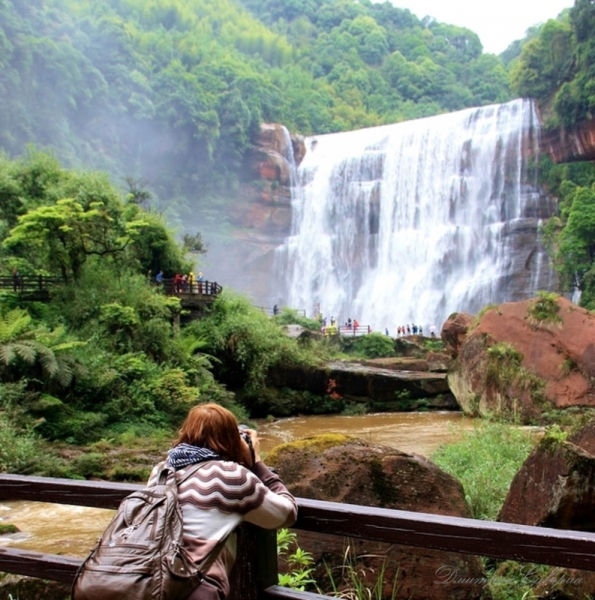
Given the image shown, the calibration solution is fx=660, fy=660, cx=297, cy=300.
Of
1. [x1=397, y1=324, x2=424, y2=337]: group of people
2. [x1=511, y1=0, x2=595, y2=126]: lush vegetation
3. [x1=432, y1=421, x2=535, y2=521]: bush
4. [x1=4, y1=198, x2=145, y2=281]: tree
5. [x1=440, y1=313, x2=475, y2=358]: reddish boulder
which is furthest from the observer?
[x1=511, y1=0, x2=595, y2=126]: lush vegetation

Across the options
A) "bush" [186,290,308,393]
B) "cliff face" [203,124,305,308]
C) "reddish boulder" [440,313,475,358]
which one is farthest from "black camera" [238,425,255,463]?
"cliff face" [203,124,305,308]

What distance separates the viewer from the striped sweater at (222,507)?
2.08m

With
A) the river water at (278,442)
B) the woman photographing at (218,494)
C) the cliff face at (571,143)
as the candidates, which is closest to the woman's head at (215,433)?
the woman photographing at (218,494)

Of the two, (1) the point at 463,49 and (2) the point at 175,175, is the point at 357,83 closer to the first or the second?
(1) the point at 463,49

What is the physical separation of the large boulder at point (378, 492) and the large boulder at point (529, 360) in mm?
10033

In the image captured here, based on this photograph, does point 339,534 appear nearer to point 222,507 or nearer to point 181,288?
point 222,507

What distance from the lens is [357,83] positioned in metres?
72.9

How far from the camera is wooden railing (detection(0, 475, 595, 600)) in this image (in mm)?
1869

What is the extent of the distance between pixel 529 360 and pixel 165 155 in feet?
125

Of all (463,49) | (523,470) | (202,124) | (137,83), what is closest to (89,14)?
(137,83)

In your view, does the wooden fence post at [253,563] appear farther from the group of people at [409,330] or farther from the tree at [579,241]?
the group of people at [409,330]

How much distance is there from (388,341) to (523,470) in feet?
83.7

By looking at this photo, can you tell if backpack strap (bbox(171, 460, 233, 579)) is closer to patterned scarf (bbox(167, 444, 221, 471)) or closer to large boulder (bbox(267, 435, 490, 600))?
patterned scarf (bbox(167, 444, 221, 471))

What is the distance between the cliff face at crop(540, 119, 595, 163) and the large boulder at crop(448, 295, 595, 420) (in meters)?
23.5
